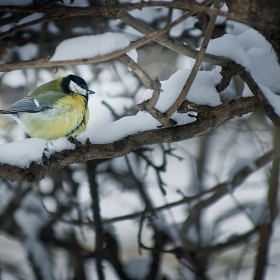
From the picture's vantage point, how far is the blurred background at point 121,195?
280 centimetres

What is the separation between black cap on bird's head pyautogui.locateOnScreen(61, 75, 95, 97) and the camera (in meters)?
2.59

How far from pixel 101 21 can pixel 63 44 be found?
1709 millimetres

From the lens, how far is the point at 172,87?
5.49 feet

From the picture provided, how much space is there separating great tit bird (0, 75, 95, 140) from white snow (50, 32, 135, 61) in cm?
98

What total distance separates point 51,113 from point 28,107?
0.42 ft

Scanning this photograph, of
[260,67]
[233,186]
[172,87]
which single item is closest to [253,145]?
[233,186]

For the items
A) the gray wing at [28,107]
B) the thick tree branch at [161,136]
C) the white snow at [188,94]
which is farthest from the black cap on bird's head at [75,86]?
the thick tree branch at [161,136]

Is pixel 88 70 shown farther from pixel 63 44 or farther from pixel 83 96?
pixel 63 44

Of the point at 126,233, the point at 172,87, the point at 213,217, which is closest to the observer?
the point at 172,87

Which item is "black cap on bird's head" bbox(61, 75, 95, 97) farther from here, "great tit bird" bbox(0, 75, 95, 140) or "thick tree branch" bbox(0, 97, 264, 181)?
"thick tree branch" bbox(0, 97, 264, 181)

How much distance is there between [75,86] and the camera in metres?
2.63

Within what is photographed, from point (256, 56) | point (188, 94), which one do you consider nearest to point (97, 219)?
point (188, 94)

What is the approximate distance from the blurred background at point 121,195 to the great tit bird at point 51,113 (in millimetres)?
245

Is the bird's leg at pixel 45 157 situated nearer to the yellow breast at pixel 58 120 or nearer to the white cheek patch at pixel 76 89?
the yellow breast at pixel 58 120
